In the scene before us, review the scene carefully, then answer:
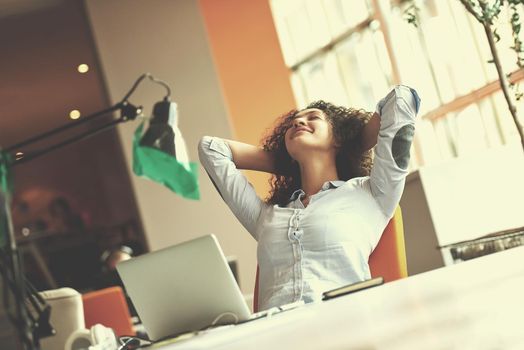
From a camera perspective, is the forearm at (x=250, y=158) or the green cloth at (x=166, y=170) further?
the forearm at (x=250, y=158)

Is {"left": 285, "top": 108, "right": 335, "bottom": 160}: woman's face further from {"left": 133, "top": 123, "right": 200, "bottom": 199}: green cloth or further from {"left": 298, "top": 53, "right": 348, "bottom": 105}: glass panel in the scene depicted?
{"left": 298, "top": 53, "right": 348, "bottom": 105}: glass panel

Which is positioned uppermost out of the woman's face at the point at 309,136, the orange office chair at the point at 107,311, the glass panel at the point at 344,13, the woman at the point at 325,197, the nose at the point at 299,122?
the glass panel at the point at 344,13

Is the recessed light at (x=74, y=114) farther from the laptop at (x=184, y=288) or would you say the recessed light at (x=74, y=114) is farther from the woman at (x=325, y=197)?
the laptop at (x=184, y=288)

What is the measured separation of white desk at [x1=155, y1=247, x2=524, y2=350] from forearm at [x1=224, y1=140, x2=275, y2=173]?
1.86 meters

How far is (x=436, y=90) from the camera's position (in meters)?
7.26

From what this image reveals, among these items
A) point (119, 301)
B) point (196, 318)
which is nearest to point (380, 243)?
point (196, 318)

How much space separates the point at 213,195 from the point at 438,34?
238 cm

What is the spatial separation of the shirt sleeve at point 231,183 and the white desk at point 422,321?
1585 millimetres

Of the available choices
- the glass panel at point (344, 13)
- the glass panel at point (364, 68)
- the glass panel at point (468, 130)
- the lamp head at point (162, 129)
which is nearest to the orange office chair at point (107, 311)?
the glass panel at point (468, 130)

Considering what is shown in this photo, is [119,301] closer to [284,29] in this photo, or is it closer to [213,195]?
[213,195]

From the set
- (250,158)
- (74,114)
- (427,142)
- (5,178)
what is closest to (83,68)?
(74,114)

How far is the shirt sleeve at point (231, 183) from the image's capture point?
9.36 feet

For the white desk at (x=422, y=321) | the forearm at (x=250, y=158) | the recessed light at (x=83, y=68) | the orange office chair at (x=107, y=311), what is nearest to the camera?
the white desk at (x=422, y=321)

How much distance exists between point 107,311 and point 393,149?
9.13 ft
